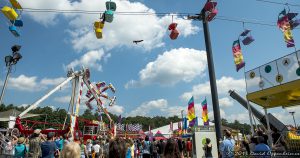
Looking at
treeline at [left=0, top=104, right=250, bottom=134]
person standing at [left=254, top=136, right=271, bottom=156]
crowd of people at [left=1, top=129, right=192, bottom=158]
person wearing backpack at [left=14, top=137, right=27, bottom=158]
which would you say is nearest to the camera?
crowd of people at [left=1, top=129, right=192, bottom=158]

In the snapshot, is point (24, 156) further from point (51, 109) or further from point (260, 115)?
point (51, 109)

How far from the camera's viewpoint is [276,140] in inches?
423

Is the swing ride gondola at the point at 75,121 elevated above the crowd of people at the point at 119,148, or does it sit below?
above

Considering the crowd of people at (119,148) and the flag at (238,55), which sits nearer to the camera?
the crowd of people at (119,148)

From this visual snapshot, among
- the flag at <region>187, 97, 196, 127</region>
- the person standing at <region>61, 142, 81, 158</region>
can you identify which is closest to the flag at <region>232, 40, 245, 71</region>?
the flag at <region>187, 97, 196, 127</region>

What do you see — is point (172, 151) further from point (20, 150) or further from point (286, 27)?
point (286, 27)

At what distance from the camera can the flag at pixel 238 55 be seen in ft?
44.0

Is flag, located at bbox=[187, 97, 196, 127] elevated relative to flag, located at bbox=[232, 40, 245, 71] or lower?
lower

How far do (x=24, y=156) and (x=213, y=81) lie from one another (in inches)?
304

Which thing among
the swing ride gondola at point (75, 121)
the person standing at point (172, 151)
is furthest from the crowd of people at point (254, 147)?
the swing ride gondola at point (75, 121)

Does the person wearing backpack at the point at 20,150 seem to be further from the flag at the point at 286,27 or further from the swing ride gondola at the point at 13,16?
the flag at the point at 286,27

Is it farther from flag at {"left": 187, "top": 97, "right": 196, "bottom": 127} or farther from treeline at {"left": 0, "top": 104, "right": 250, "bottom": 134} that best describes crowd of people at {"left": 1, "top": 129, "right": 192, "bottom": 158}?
treeline at {"left": 0, "top": 104, "right": 250, "bottom": 134}

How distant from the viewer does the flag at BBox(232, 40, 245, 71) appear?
44.0 feet

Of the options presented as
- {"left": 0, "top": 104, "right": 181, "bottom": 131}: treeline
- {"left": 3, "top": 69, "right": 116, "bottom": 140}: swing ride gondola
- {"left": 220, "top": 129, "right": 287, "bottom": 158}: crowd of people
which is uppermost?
{"left": 0, "top": 104, "right": 181, "bottom": 131}: treeline
